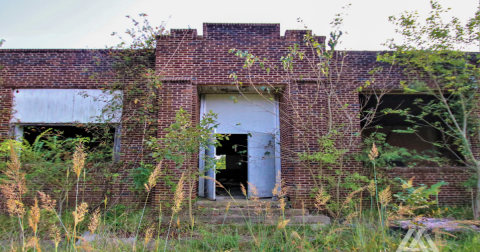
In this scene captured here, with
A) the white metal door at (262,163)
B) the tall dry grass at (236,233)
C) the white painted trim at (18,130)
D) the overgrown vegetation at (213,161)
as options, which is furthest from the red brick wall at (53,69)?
the white metal door at (262,163)

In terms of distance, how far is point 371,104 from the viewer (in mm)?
9633

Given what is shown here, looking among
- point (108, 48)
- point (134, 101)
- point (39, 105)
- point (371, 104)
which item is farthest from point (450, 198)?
point (39, 105)

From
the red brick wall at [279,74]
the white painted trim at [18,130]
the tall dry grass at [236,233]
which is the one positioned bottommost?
the tall dry grass at [236,233]

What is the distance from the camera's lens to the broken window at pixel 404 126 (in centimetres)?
833

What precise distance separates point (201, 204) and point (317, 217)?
2792mm

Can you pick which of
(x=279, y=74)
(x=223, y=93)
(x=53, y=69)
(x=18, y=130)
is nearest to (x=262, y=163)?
(x=223, y=93)

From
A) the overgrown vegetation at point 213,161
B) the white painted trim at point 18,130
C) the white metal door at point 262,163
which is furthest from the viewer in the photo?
the white metal door at point 262,163

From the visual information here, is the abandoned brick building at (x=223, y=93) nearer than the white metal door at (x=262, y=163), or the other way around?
the abandoned brick building at (x=223, y=93)

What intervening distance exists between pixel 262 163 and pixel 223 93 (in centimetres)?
232

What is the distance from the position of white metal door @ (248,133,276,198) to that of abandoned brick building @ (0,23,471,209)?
0.03 metres

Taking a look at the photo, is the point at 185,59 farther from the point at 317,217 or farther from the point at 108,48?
the point at 317,217

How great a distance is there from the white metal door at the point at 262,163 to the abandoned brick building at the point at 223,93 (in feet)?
0.09

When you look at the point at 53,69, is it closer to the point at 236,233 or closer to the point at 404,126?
the point at 236,233

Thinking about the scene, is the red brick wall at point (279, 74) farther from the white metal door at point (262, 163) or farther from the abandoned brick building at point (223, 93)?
the white metal door at point (262, 163)
